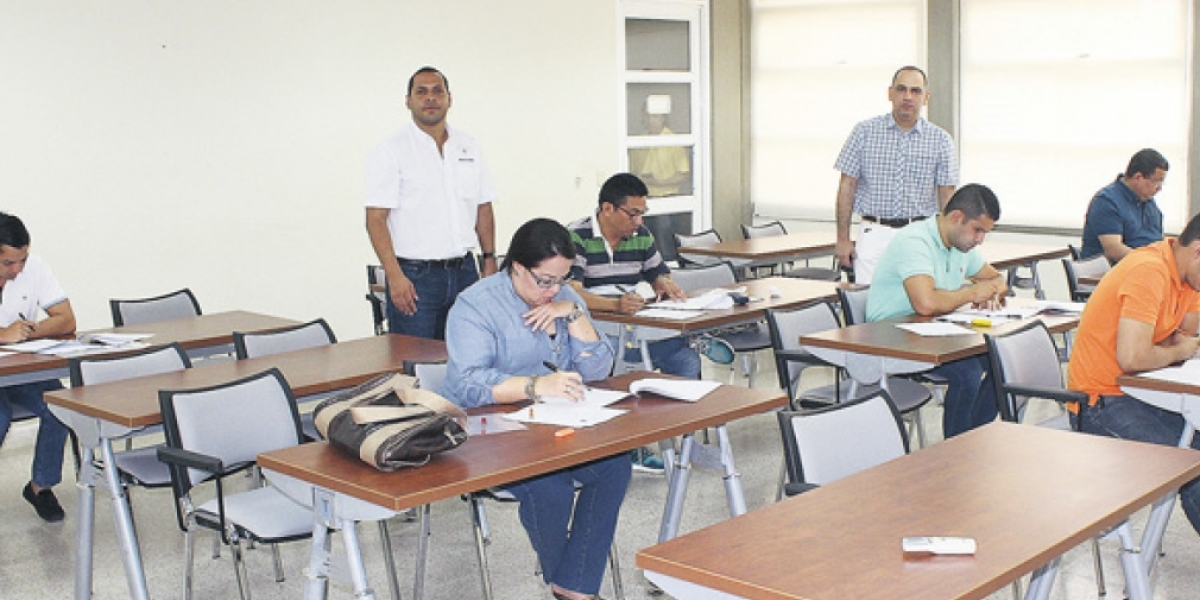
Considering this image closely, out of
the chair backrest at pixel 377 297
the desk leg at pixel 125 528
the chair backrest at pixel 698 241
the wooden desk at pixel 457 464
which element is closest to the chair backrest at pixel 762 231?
the chair backrest at pixel 698 241

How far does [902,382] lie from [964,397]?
0.83 feet

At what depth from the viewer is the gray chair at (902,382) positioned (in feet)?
16.9

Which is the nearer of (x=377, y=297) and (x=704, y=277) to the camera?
(x=704, y=277)

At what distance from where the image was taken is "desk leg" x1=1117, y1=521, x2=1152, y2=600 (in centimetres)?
321

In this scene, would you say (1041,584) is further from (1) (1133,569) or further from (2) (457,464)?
(2) (457,464)

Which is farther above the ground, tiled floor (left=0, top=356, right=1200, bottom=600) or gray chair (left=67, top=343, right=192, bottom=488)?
gray chair (left=67, top=343, right=192, bottom=488)

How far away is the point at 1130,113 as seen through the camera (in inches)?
348

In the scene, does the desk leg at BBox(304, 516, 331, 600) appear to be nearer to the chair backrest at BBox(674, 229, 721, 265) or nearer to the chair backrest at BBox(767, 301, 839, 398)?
the chair backrest at BBox(767, 301, 839, 398)

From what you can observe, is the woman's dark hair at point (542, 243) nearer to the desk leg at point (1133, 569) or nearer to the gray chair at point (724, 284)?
the desk leg at point (1133, 569)

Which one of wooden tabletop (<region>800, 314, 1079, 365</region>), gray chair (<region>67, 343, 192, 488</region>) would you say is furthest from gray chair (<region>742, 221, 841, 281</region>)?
gray chair (<region>67, 343, 192, 488</region>)

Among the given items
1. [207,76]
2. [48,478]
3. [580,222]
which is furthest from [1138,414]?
[207,76]

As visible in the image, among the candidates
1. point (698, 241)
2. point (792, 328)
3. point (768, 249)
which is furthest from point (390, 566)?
point (698, 241)

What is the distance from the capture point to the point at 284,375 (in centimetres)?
461

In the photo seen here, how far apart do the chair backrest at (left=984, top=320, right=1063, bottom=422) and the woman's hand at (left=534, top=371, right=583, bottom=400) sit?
5.02 ft
